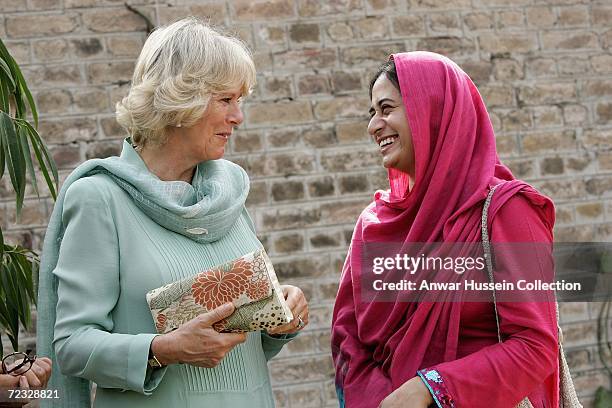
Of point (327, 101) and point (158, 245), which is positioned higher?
point (158, 245)

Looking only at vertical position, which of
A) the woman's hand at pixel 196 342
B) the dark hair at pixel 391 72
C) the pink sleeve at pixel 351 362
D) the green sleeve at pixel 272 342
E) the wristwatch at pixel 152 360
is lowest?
the pink sleeve at pixel 351 362

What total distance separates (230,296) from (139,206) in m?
0.37

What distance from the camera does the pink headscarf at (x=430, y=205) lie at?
2.56 metres

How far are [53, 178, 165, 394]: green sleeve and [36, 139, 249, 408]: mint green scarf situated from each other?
7 centimetres

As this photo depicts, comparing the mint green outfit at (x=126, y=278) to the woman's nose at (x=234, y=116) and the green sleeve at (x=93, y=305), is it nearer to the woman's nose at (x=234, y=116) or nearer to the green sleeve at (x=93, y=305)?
the green sleeve at (x=93, y=305)

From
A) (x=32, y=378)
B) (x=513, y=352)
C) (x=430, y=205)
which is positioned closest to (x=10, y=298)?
(x=32, y=378)

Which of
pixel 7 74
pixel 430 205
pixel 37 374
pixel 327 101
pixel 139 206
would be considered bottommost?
pixel 37 374

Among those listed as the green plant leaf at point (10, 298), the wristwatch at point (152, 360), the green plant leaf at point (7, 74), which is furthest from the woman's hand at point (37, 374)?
the green plant leaf at point (7, 74)

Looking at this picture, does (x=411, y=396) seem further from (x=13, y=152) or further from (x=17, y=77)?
(x=17, y=77)

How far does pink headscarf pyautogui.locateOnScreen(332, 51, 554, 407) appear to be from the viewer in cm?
256

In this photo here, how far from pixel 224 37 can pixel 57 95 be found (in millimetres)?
2549

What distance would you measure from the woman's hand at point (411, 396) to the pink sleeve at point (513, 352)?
0.15 ft

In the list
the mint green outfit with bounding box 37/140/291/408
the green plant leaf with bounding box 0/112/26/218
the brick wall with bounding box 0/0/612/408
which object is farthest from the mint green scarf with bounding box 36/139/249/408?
the brick wall with bounding box 0/0/612/408

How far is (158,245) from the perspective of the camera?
2.48 m
